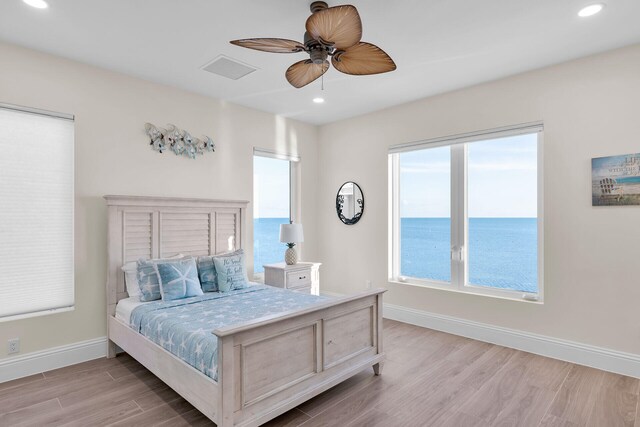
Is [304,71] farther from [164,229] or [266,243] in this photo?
[266,243]

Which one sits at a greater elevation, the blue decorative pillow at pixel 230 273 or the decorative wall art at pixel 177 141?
the decorative wall art at pixel 177 141

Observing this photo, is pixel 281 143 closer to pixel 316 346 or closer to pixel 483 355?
pixel 316 346

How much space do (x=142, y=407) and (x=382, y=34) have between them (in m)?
3.28

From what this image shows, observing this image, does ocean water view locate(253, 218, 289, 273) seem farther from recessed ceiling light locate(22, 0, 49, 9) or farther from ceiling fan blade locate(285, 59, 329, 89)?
recessed ceiling light locate(22, 0, 49, 9)

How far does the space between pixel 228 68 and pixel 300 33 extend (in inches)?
38.4

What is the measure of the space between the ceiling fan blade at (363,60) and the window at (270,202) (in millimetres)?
2503

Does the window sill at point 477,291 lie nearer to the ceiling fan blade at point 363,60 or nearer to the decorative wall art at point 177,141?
the ceiling fan blade at point 363,60

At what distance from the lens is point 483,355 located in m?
3.43

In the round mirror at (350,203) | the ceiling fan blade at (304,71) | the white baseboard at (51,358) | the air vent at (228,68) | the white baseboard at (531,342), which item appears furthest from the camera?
the round mirror at (350,203)

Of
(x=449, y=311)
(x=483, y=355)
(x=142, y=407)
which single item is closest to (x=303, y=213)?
(x=449, y=311)

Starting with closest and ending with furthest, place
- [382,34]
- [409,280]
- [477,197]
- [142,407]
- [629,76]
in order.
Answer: [142,407], [382,34], [629,76], [477,197], [409,280]

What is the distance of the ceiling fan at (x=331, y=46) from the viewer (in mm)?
1945

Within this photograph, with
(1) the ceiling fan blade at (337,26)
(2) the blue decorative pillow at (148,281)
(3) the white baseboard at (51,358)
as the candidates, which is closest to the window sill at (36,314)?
(3) the white baseboard at (51,358)

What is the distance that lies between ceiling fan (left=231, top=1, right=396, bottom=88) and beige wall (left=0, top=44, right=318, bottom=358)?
169 cm
